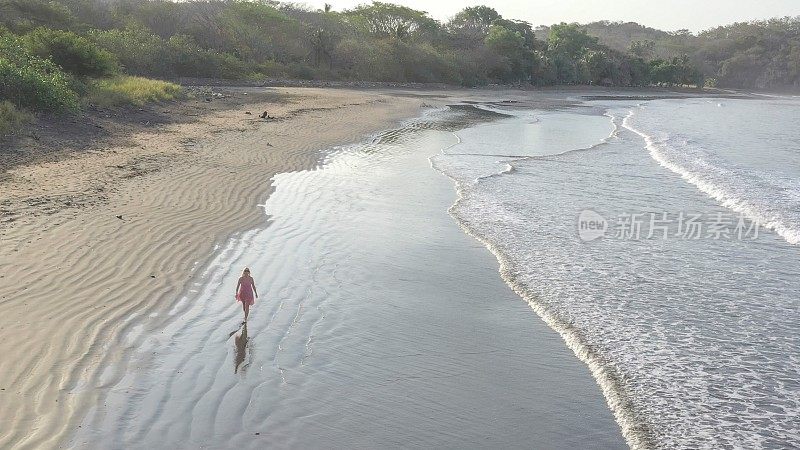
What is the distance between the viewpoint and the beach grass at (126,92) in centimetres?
2070

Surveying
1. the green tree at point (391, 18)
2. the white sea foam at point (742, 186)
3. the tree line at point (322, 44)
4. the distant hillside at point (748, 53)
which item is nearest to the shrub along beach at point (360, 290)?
the white sea foam at point (742, 186)

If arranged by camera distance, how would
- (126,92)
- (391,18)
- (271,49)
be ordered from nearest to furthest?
(126,92) → (271,49) → (391,18)

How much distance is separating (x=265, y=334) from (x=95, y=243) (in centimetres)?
333

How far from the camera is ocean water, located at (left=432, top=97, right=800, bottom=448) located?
5910 millimetres

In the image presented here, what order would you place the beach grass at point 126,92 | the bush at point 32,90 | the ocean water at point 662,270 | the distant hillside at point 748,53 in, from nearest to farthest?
the ocean water at point 662,270 < the bush at point 32,90 < the beach grass at point 126,92 < the distant hillside at point 748,53

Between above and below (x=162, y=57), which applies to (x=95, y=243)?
below

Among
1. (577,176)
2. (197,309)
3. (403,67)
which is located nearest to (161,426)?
(197,309)

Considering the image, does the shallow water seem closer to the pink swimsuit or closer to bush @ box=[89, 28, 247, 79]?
the pink swimsuit

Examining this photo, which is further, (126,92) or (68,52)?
(68,52)

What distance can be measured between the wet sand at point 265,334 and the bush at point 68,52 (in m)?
14.5

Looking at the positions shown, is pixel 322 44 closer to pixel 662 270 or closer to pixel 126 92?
pixel 126 92

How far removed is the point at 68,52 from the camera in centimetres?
2455

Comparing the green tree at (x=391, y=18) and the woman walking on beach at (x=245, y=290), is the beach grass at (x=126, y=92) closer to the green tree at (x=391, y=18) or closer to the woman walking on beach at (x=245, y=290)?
the woman walking on beach at (x=245, y=290)

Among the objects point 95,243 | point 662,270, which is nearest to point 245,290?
point 95,243
